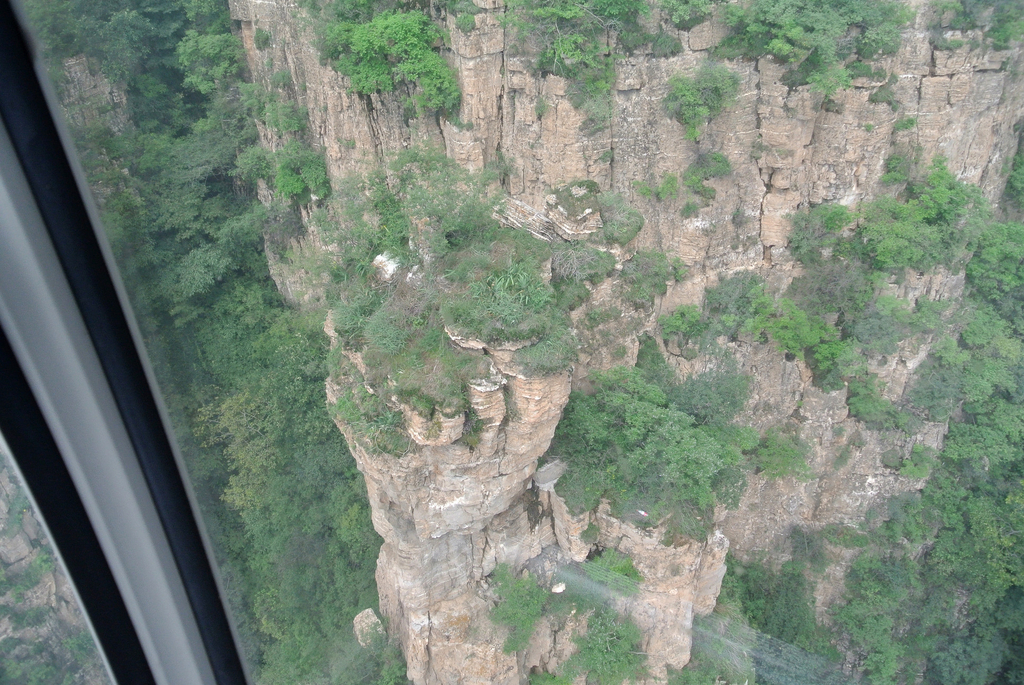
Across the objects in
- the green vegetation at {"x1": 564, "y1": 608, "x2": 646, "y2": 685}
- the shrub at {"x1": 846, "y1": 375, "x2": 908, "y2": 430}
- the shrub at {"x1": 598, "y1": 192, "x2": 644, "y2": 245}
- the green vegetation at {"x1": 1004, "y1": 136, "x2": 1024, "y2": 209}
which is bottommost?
the green vegetation at {"x1": 564, "y1": 608, "x2": 646, "y2": 685}

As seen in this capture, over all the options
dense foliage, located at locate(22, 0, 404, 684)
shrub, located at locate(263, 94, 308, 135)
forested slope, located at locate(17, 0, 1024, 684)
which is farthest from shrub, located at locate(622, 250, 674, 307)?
shrub, located at locate(263, 94, 308, 135)

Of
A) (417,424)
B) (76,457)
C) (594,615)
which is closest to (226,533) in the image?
(76,457)

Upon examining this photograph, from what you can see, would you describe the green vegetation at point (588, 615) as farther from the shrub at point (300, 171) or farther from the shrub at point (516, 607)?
the shrub at point (300, 171)

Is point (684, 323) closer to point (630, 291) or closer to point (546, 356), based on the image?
point (630, 291)

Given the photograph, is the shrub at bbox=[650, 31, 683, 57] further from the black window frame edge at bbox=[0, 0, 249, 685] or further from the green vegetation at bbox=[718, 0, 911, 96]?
the black window frame edge at bbox=[0, 0, 249, 685]

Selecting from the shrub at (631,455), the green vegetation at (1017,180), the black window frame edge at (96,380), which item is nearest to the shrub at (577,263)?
the shrub at (631,455)

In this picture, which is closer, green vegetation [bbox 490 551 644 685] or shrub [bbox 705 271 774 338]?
green vegetation [bbox 490 551 644 685]
